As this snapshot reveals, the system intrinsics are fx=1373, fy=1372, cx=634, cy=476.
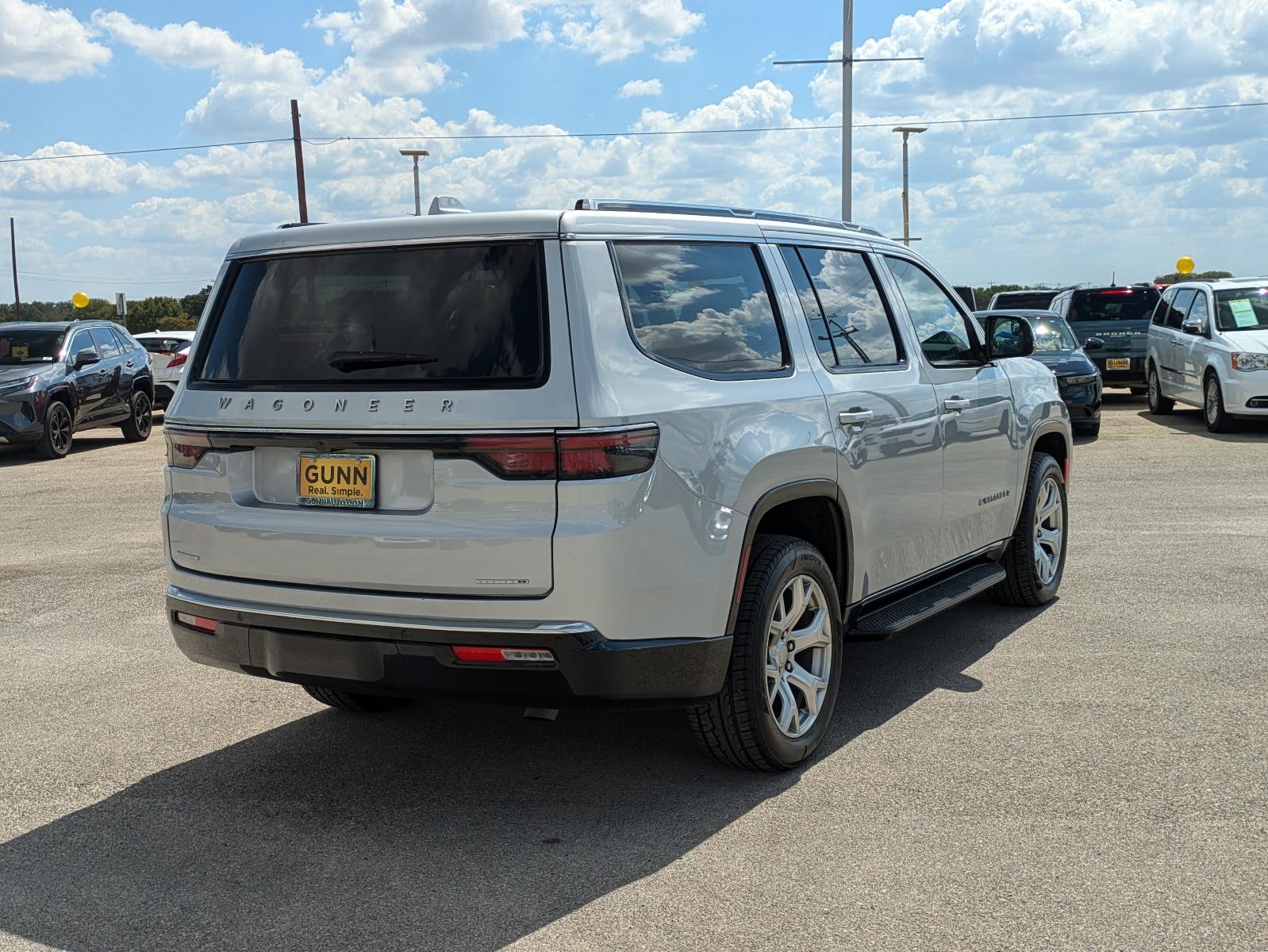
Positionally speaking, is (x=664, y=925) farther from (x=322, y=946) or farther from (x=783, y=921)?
(x=322, y=946)

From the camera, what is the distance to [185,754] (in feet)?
16.6

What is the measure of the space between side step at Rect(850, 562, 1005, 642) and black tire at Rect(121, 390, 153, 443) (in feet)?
49.0

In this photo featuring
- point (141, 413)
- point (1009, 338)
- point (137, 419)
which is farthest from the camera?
point (141, 413)

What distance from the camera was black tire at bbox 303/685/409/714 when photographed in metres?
5.44

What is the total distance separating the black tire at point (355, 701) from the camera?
544 centimetres

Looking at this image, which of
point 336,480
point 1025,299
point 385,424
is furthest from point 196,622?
point 1025,299

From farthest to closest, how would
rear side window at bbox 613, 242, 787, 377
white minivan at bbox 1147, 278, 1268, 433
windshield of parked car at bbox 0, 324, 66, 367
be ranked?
windshield of parked car at bbox 0, 324, 66, 367 < white minivan at bbox 1147, 278, 1268, 433 < rear side window at bbox 613, 242, 787, 377

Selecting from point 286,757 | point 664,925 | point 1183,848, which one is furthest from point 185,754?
point 1183,848

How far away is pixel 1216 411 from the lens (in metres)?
16.4

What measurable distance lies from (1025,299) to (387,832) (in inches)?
803

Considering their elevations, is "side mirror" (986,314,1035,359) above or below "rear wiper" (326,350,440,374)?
below

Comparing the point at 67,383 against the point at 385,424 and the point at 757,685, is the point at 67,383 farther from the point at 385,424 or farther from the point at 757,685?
the point at 757,685

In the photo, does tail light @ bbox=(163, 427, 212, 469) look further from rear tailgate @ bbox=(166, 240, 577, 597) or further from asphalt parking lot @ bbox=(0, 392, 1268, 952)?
asphalt parking lot @ bbox=(0, 392, 1268, 952)

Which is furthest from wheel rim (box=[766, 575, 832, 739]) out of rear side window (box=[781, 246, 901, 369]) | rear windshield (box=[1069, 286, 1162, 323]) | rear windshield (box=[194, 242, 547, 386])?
rear windshield (box=[1069, 286, 1162, 323])
